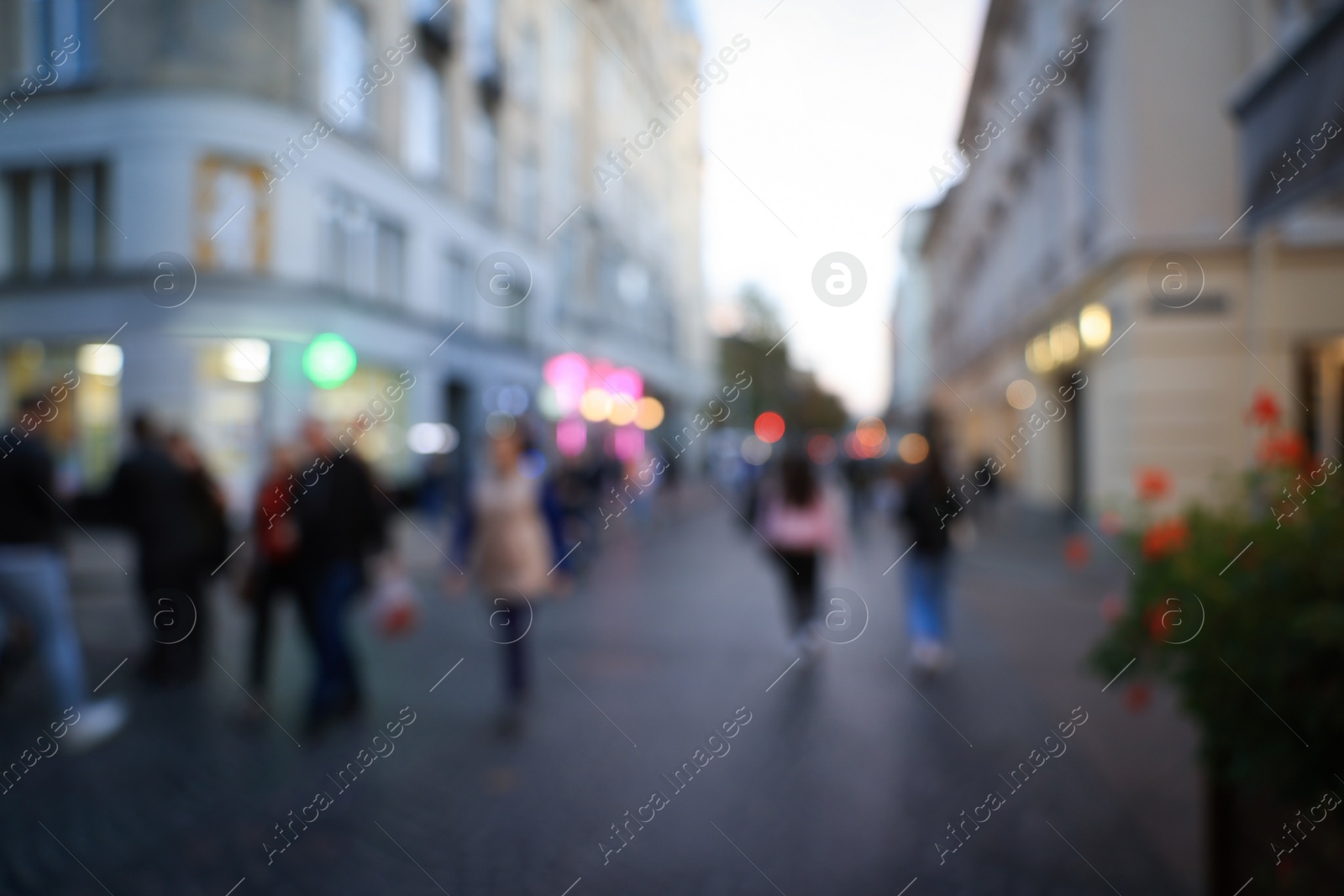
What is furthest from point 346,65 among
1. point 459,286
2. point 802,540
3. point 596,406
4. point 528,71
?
point 802,540

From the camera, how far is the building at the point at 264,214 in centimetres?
1354

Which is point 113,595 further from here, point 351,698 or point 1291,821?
point 1291,821

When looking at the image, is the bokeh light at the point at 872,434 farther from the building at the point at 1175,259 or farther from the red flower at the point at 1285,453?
the red flower at the point at 1285,453

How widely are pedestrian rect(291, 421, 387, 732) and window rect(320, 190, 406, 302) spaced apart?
12.6 meters

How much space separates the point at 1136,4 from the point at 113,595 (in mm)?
16595

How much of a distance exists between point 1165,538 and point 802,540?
13.1 ft

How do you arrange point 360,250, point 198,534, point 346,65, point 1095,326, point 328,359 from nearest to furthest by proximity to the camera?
point 198,534
point 328,359
point 1095,326
point 346,65
point 360,250

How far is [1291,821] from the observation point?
104 inches

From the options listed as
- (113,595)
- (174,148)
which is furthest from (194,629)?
(174,148)

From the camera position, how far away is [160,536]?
645cm

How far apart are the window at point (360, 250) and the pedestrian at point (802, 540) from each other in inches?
498

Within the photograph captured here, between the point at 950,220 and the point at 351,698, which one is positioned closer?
the point at 351,698

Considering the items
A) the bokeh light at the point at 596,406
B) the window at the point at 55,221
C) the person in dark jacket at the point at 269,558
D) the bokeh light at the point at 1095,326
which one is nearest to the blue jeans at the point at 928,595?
the person in dark jacket at the point at 269,558

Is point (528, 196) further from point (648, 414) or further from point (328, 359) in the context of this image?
point (328, 359)
